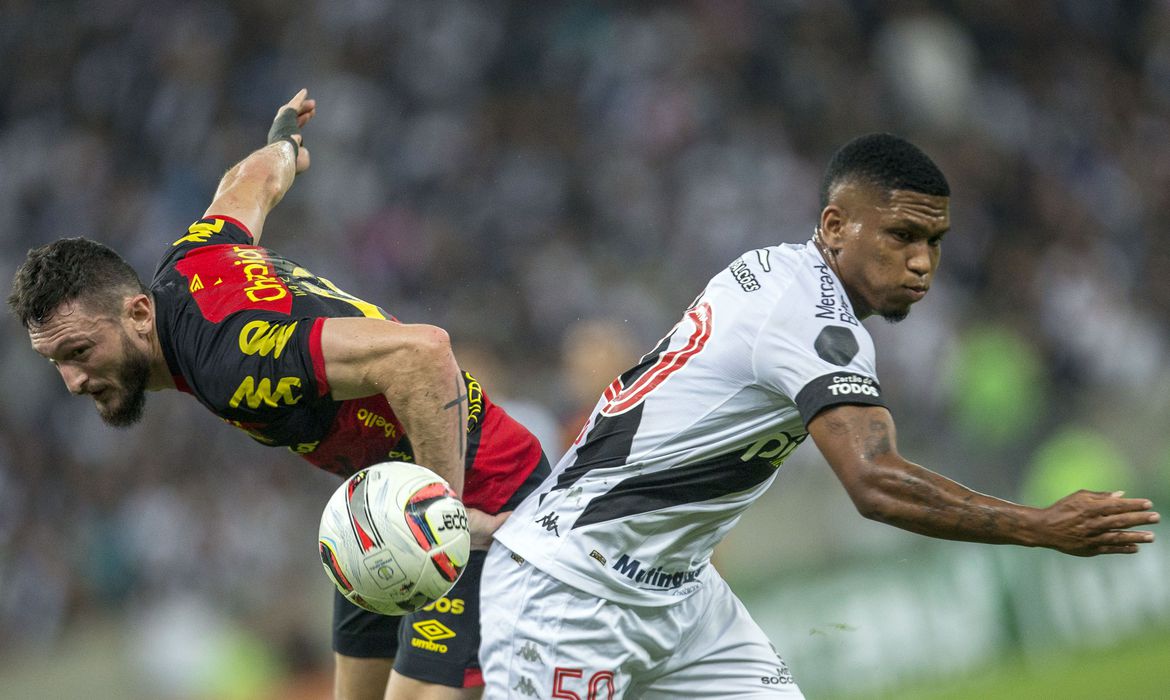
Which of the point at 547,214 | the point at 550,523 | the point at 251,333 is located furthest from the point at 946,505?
the point at 547,214

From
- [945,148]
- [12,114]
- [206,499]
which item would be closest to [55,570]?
[206,499]

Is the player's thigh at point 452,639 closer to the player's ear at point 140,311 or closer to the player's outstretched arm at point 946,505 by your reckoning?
the player's ear at point 140,311

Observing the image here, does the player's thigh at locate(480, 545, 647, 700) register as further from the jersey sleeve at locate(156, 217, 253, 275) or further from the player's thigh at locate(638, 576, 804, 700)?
→ the jersey sleeve at locate(156, 217, 253, 275)

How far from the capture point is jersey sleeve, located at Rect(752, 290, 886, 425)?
3.98m

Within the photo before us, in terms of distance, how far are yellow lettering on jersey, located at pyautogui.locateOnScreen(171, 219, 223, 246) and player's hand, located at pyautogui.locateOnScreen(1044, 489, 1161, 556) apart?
3.13 metres

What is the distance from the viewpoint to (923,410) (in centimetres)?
1316

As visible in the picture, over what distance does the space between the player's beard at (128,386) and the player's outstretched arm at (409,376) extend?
72 centimetres

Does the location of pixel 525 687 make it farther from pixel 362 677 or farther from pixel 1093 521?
pixel 1093 521

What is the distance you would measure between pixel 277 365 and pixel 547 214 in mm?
10722

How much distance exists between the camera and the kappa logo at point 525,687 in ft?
15.0

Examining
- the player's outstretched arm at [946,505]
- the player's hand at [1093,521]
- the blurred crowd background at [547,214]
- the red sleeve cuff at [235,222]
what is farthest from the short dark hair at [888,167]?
the blurred crowd background at [547,214]

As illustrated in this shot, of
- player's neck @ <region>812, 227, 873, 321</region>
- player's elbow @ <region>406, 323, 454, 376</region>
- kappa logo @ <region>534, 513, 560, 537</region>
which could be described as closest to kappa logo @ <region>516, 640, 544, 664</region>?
kappa logo @ <region>534, 513, 560, 537</region>

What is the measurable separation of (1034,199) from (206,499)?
30.5 feet

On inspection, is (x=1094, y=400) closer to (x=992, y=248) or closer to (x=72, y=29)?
(x=992, y=248)
